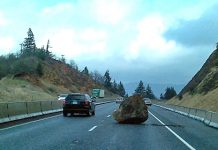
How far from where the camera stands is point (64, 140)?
16906mm

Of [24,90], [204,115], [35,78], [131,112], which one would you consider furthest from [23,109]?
[35,78]

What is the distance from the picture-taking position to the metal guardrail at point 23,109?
991 inches

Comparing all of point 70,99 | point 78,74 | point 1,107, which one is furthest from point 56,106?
point 78,74

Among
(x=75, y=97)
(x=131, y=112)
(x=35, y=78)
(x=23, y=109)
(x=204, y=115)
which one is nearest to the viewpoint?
(x=131, y=112)

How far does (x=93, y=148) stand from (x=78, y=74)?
149226 millimetres

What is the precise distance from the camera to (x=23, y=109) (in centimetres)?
2941

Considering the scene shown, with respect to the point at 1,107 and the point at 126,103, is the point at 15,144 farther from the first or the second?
the point at 126,103

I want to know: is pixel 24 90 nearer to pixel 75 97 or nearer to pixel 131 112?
pixel 75 97

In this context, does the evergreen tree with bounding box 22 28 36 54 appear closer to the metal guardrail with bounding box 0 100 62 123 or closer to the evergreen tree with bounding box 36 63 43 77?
the evergreen tree with bounding box 36 63 43 77

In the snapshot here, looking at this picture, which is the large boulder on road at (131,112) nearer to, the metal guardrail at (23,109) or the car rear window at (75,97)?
the metal guardrail at (23,109)

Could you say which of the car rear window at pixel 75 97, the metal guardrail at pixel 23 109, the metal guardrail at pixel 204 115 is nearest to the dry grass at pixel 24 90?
the metal guardrail at pixel 23 109

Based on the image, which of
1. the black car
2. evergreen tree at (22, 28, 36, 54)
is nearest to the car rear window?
the black car

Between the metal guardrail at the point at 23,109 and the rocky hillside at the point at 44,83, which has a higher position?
the rocky hillside at the point at 44,83

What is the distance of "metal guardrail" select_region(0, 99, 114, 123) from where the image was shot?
82.6 ft
